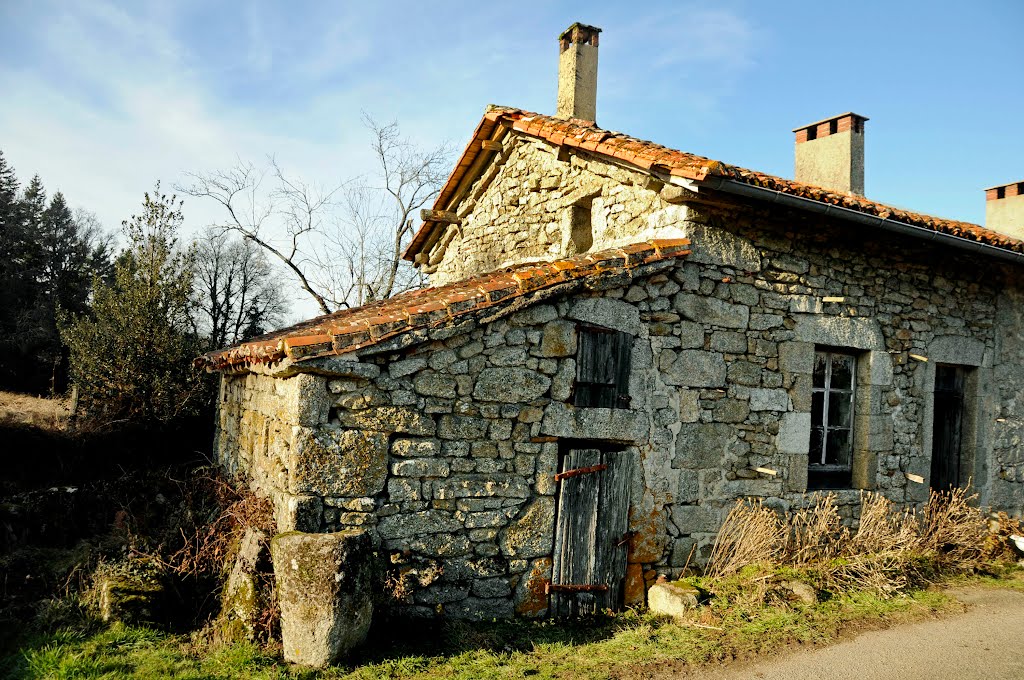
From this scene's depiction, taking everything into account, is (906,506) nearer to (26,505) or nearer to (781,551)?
(781,551)

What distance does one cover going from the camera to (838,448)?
6.91 meters

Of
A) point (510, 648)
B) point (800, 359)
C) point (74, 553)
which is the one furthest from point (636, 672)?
point (74, 553)

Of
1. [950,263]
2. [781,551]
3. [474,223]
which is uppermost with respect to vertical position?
[474,223]

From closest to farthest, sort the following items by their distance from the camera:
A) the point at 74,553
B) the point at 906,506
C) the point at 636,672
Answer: the point at 636,672
the point at 74,553
the point at 906,506

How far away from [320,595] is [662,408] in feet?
10.4

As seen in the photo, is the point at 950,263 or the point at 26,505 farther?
the point at 950,263

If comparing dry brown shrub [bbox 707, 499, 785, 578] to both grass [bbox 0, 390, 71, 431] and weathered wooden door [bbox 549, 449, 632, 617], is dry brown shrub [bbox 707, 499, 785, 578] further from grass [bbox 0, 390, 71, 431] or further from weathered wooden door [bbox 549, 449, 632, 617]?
grass [bbox 0, 390, 71, 431]

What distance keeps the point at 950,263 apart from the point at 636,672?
19.5ft

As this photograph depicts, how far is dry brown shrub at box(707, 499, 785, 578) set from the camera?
5.82 m

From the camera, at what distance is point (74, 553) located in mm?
5797

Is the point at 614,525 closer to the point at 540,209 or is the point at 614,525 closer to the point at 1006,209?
the point at 540,209

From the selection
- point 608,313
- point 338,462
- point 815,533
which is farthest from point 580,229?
point 338,462

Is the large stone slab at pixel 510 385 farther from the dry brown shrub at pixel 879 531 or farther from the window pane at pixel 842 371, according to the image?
the dry brown shrub at pixel 879 531

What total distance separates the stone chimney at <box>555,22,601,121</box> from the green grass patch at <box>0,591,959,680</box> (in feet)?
19.9
